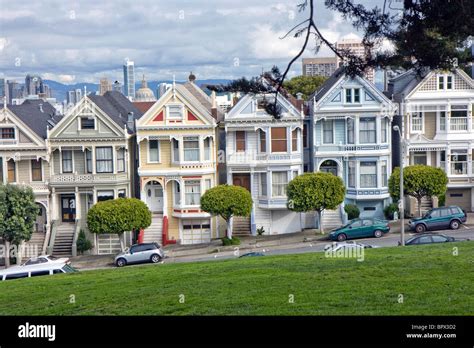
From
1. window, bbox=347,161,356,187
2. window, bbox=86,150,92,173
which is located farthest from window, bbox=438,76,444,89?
window, bbox=86,150,92,173

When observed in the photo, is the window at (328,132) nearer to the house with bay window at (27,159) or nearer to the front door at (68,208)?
the front door at (68,208)

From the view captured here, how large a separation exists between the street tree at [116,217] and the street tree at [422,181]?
1288 cm

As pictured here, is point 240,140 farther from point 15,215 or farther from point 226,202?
point 15,215

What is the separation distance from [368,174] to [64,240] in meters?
16.1

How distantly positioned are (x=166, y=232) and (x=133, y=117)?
7498mm

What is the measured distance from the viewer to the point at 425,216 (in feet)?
131

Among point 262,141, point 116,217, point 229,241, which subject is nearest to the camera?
point 116,217

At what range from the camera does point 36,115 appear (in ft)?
155

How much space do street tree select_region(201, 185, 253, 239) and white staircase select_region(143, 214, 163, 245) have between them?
140 inches

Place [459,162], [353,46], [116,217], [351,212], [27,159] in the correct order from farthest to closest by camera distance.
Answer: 1. [459,162]
2. [27,159]
3. [351,212]
4. [116,217]
5. [353,46]

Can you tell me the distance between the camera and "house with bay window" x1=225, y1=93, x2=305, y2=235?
4428 cm

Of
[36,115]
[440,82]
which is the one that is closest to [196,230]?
[36,115]

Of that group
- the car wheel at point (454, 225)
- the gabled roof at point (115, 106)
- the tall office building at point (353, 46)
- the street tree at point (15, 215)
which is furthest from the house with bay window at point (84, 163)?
the tall office building at point (353, 46)
